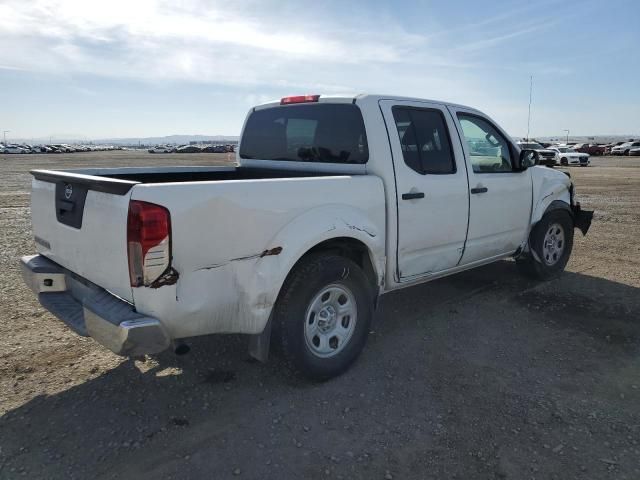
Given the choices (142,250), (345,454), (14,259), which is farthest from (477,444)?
(14,259)

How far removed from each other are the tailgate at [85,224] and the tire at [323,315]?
3.27 feet

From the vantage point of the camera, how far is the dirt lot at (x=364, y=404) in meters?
2.67

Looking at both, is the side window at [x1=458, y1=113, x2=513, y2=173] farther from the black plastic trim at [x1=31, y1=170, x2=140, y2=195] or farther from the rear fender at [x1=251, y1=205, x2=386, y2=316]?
the black plastic trim at [x1=31, y1=170, x2=140, y2=195]

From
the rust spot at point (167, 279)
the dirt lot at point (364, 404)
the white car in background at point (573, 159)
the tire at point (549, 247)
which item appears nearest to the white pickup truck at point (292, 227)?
the rust spot at point (167, 279)

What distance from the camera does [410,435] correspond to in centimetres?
292

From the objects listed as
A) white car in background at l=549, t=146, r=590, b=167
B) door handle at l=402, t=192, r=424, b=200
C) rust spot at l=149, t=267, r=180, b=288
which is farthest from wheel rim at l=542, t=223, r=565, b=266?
white car in background at l=549, t=146, r=590, b=167

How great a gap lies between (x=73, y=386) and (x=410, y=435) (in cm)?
230

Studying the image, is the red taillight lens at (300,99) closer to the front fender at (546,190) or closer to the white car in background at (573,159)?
the front fender at (546,190)

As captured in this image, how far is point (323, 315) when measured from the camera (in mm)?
3490

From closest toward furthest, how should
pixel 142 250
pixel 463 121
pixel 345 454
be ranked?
pixel 142 250, pixel 345 454, pixel 463 121

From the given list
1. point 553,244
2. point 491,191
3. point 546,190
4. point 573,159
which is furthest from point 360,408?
point 573,159

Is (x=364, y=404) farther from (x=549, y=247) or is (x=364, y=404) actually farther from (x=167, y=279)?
(x=549, y=247)

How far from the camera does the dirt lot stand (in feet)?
8.77

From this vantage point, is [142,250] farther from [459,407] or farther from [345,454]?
[459,407]
